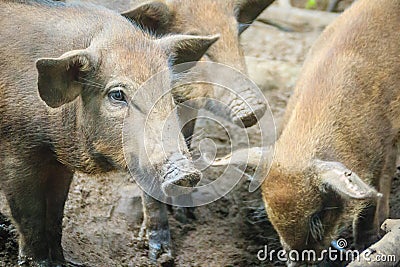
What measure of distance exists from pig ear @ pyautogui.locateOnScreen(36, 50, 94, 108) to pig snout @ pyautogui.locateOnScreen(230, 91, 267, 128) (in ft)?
3.65

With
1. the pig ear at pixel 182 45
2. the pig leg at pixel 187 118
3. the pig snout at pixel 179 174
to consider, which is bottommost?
the pig leg at pixel 187 118

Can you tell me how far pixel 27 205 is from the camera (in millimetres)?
4504

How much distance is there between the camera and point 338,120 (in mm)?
4641

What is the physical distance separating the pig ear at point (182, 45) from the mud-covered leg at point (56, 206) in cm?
88

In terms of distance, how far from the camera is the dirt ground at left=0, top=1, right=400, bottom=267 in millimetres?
5059

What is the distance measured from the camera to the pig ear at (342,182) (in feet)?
12.5

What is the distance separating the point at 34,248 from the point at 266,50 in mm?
3679

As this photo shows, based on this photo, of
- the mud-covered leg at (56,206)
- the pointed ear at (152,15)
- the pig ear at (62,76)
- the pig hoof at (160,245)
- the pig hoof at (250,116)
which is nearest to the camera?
the pig ear at (62,76)

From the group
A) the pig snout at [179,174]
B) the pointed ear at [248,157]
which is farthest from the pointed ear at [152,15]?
the pig snout at [179,174]

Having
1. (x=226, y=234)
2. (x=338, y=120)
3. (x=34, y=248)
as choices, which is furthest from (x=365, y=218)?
(x=34, y=248)

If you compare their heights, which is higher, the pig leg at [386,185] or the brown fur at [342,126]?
the brown fur at [342,126]

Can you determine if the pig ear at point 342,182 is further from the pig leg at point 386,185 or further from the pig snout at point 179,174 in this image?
the pig leg at point 386,185

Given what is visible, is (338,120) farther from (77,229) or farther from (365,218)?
(77,229)

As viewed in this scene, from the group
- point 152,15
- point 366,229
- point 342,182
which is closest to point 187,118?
point 152,15
